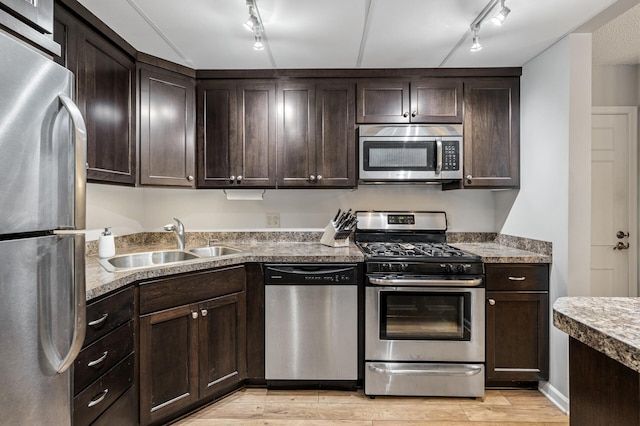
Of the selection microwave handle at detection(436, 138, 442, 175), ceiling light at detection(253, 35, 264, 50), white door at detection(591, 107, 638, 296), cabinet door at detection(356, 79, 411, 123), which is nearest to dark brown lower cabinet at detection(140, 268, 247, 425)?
ceiling light at detection(253, 35, 264, 50)

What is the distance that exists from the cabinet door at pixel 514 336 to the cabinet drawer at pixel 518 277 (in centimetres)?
5

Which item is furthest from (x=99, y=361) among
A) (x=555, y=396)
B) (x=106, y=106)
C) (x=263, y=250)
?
(x=555, y=396)

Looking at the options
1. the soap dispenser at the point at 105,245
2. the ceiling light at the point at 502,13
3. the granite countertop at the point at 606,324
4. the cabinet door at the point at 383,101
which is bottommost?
the granite countertop at the point at 606,324

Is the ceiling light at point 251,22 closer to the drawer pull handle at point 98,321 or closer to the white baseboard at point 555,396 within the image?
the drawer pull handle at point 98,321

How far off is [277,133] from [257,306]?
130 centimetres

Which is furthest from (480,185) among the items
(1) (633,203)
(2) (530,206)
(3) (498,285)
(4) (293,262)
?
(4) (293,262)

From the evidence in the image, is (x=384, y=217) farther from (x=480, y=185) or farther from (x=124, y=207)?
(x=124, y=207)

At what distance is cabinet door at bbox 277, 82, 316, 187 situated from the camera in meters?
2.57

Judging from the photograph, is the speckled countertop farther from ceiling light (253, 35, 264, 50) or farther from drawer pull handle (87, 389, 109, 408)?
ceiling light (253, 35, 264, 50)

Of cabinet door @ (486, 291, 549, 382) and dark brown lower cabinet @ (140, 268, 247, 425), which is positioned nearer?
dark brown lower cabinet @ (140, 268, 247, 425)

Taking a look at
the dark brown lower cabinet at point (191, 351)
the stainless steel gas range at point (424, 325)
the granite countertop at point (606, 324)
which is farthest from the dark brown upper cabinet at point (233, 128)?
the granite countertop at point (606, 324)

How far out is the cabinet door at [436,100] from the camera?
8.46ft

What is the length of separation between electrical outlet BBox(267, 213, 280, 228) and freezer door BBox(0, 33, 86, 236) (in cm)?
201

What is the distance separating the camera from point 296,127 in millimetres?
2578
